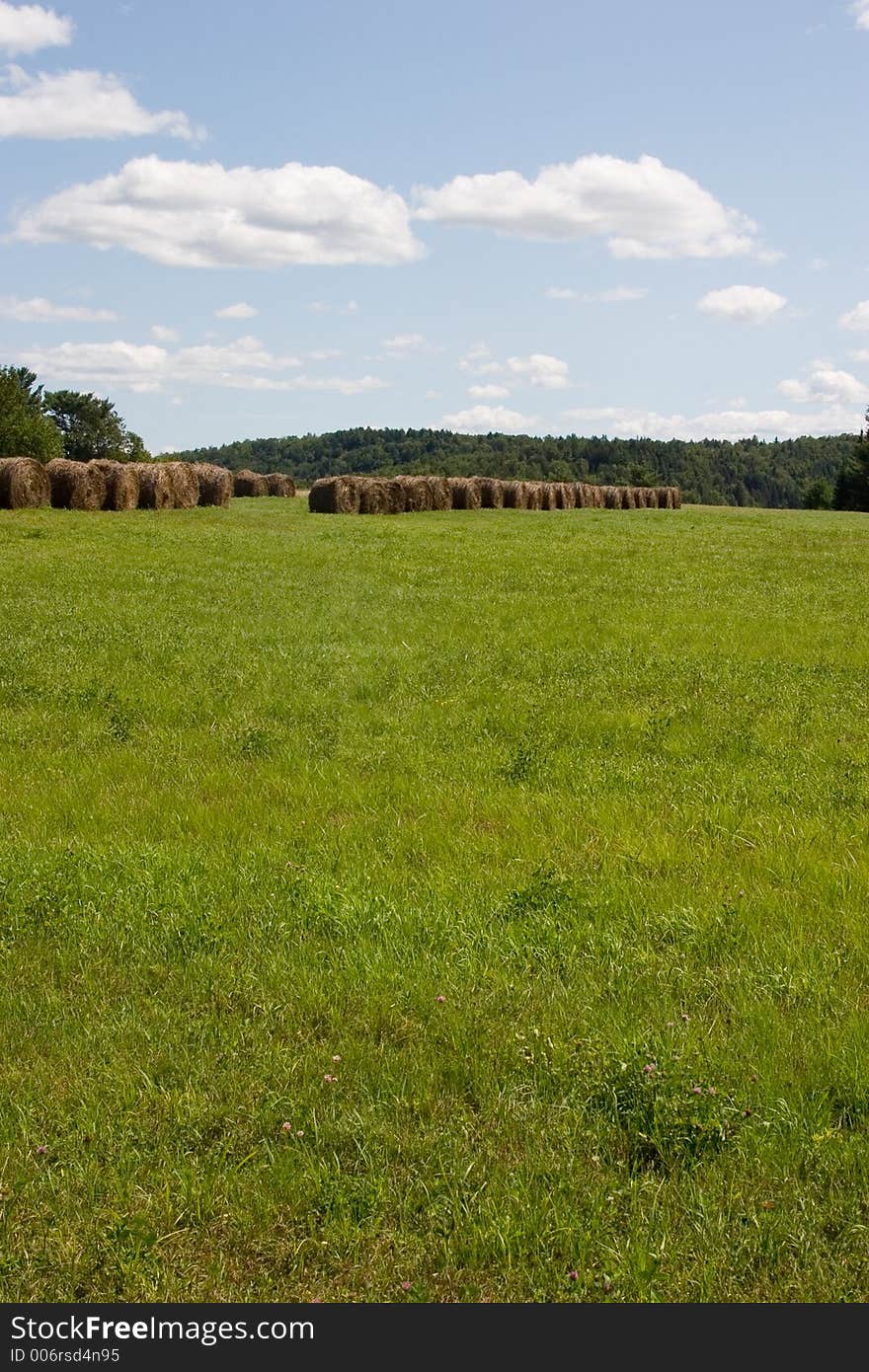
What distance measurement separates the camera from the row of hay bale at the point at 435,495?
147 feet

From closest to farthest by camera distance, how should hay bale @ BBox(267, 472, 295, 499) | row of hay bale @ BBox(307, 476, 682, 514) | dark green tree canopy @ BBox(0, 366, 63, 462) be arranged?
1. row of hay bale @ BBox(307, 476, 682, 514)
2. hay bale @ BBox(267, 472, 295, 499)
3. dark green tree canopy @ BBox(0, 366, 63, 462)

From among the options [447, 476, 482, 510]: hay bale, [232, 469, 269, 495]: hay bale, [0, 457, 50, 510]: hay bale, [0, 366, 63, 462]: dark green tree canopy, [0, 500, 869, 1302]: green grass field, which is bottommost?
[0, 500, 869, 1302]: green grass field

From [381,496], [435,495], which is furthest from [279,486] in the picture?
[381,496]

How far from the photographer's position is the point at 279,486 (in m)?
57.3

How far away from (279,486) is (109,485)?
836 inches

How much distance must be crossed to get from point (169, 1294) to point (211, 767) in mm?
6083

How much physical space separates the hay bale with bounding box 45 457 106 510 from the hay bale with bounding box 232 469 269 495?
68.0ft

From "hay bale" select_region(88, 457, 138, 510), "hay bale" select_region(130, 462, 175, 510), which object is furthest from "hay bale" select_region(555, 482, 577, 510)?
"hay bale" select_region(88, 457, 138, 510)

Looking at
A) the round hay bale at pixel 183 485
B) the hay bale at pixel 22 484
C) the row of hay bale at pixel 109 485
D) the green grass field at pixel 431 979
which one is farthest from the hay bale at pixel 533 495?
the green grass field at pixel 431 979

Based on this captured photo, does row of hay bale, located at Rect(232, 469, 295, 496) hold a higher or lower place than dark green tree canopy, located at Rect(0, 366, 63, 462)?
lower

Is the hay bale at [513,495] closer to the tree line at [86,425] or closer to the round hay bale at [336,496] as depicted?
the round hay bale at [336,496]

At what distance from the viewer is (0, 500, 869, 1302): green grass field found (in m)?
4.05

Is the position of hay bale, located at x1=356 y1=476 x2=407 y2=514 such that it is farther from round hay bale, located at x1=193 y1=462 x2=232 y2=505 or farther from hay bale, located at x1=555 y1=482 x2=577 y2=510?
hay bale, located at x1=555 y1=482 x2=577 y2=510
